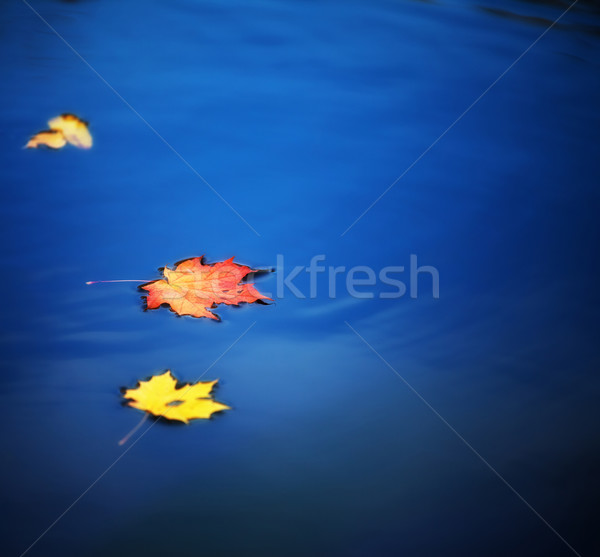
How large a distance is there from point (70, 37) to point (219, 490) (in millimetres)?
2249

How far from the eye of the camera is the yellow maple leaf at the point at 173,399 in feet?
4.24

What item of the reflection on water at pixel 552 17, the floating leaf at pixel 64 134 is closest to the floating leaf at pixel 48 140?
the floating leaf at pixel 64 134

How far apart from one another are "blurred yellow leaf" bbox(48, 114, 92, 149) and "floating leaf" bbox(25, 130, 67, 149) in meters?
0.02

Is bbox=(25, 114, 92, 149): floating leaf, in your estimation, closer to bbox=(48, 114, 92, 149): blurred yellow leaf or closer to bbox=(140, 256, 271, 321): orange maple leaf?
bbox=(48, 114, 92, 149): blurred yellow leaf

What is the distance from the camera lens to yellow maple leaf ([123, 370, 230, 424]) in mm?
1291

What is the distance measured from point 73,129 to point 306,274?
1198 millimetres

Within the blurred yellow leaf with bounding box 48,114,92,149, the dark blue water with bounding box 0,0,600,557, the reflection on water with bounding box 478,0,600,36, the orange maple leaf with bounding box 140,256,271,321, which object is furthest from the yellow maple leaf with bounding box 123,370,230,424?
the reflection on water with bounding box 478,0,600,36

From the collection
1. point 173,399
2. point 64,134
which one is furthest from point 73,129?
point 173,399

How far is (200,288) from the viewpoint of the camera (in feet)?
5.37

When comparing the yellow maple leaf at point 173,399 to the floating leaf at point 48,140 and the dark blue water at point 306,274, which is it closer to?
the dark blue water at point 306,274

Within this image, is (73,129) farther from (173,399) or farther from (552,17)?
(552,17)

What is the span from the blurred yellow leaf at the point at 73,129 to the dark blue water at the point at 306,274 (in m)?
0.06

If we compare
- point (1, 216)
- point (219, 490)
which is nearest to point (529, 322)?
point (219, 490)

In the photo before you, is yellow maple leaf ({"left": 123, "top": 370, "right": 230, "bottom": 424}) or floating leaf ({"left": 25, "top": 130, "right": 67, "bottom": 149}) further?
floating leaf ({"left": 25, "top": 130, "right": 67, "bottom": 149})
